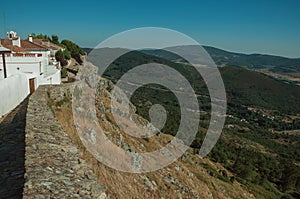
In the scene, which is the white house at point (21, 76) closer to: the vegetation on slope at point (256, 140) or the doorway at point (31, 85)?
the doorway at point (31, 85)

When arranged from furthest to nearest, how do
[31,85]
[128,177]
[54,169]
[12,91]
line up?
[31,85]
[12,91]
[128,177]
[54,169]

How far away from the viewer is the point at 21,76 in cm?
1587

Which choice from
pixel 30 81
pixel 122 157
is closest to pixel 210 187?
pixel 122 157

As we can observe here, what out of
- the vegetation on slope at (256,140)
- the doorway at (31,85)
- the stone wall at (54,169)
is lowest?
the vegetation on slope at (256,140)

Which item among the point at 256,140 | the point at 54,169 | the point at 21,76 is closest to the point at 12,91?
the point at 21,76

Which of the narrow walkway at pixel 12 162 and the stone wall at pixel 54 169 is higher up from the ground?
the stone wall at pixel 54 169

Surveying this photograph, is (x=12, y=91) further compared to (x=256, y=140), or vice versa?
(x=256, y=140)

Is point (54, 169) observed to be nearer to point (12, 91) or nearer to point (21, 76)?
point (12, 91)

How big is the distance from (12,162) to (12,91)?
9597mm

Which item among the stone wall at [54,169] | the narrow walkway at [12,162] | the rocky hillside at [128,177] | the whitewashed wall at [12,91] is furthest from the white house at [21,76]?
the stone wall at [54,169]

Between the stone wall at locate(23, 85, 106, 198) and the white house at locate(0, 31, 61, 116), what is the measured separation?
790cm

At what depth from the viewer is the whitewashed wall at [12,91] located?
12922 millimetres

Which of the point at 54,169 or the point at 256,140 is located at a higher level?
the point at 54,169

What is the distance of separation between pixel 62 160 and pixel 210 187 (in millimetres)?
21073
